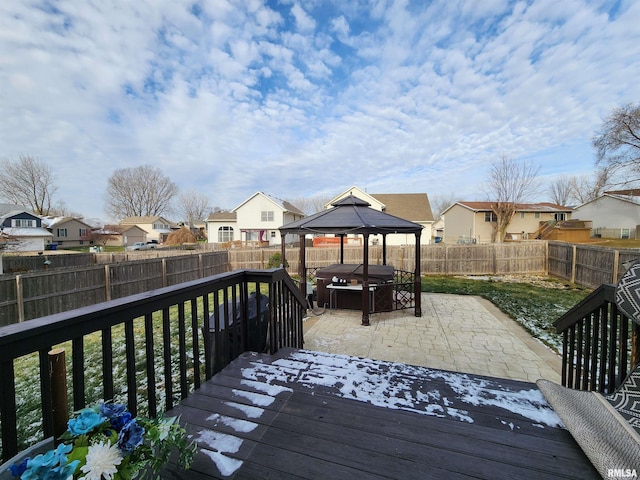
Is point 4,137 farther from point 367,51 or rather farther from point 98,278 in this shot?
point 367,51

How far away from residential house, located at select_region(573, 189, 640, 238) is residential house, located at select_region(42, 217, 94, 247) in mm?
57123

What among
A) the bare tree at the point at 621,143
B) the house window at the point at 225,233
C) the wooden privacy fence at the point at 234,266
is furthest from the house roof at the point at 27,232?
the bare tree at the point at 621,143

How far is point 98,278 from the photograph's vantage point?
8.48 m

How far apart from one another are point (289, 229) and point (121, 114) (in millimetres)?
10730

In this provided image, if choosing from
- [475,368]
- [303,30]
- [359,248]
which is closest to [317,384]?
[475,368]

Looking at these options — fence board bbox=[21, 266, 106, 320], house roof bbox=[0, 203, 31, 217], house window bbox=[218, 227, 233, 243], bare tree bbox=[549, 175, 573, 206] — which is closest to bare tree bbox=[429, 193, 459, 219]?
bare tree bbox=[549, 175, 573, 206]

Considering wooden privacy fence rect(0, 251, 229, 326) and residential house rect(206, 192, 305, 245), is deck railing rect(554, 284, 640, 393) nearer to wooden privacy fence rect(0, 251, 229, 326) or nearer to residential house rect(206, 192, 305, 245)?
wooden privacy fence rect(0, 251, 229, 326)

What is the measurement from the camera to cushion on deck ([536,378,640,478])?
1.37 m

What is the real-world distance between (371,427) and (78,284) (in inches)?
379

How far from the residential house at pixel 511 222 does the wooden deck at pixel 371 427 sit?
2612cm

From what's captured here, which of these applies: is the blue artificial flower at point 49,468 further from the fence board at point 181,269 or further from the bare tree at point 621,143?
the bare tree at point 621,143

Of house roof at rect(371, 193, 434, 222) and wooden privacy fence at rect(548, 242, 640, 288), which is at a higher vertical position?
house roof at rect(371, 193, 434, 222)

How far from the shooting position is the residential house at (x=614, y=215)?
981 inches

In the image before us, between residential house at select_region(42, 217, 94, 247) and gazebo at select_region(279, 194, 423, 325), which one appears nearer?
gazebo at select_region(279, 194, 423, 325)
